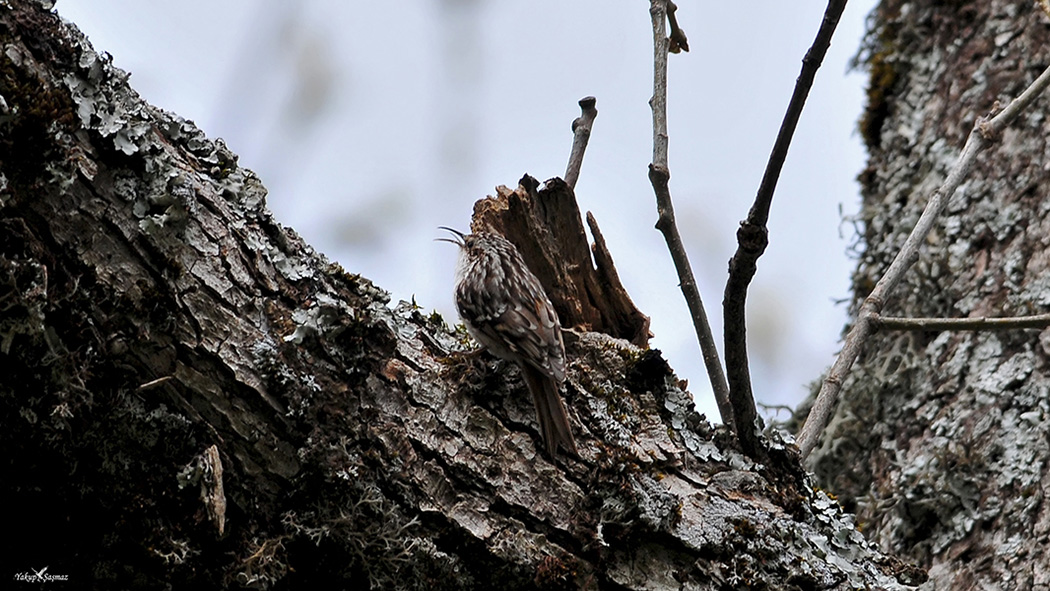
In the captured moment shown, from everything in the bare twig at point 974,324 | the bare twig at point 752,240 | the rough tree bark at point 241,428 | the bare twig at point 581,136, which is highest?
the bare twig at point 581,136

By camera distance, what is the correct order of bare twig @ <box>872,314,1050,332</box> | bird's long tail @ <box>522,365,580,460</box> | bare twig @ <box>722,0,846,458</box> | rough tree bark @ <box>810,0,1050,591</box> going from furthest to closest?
rough tree bark @ <box>810,0,1050,591</box> → bare twig @ <box>872,314,1050,332</box> → bird's long tail @ <box>522,365,580,460</box> → bare twig @ <box>722,0,846,458</box>

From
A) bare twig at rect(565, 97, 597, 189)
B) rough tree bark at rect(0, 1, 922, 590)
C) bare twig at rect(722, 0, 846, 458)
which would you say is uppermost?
bare twig at rect(565, 97, 597, 189)

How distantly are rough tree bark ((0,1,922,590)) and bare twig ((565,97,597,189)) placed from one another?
0.90 m

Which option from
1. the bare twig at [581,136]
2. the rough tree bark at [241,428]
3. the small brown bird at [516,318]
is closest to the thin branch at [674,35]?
the bare twig at [581,136]

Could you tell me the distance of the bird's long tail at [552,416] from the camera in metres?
1.97

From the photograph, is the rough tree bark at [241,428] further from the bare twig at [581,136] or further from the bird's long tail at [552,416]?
the bare twig at [581,136]

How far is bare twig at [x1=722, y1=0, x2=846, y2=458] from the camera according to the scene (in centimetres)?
176

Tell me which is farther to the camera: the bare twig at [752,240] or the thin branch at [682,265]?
the thin branch at [682,265]

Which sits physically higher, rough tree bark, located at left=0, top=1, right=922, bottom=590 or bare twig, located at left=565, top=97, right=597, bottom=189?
bare twig, located at left=565, top=97, right=597, bottom=189

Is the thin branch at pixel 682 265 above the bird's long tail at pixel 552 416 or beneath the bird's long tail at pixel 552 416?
above

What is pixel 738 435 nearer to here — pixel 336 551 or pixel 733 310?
pixel 733 310

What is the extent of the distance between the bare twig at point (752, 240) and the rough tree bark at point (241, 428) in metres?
0.21

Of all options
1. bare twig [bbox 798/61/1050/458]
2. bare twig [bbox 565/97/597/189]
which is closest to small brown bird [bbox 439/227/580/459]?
bare twig [bbox 565/97/597/189]

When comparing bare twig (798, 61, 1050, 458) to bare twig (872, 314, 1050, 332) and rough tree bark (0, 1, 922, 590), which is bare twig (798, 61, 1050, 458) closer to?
bare twig (872, 314, 1050, 332)
